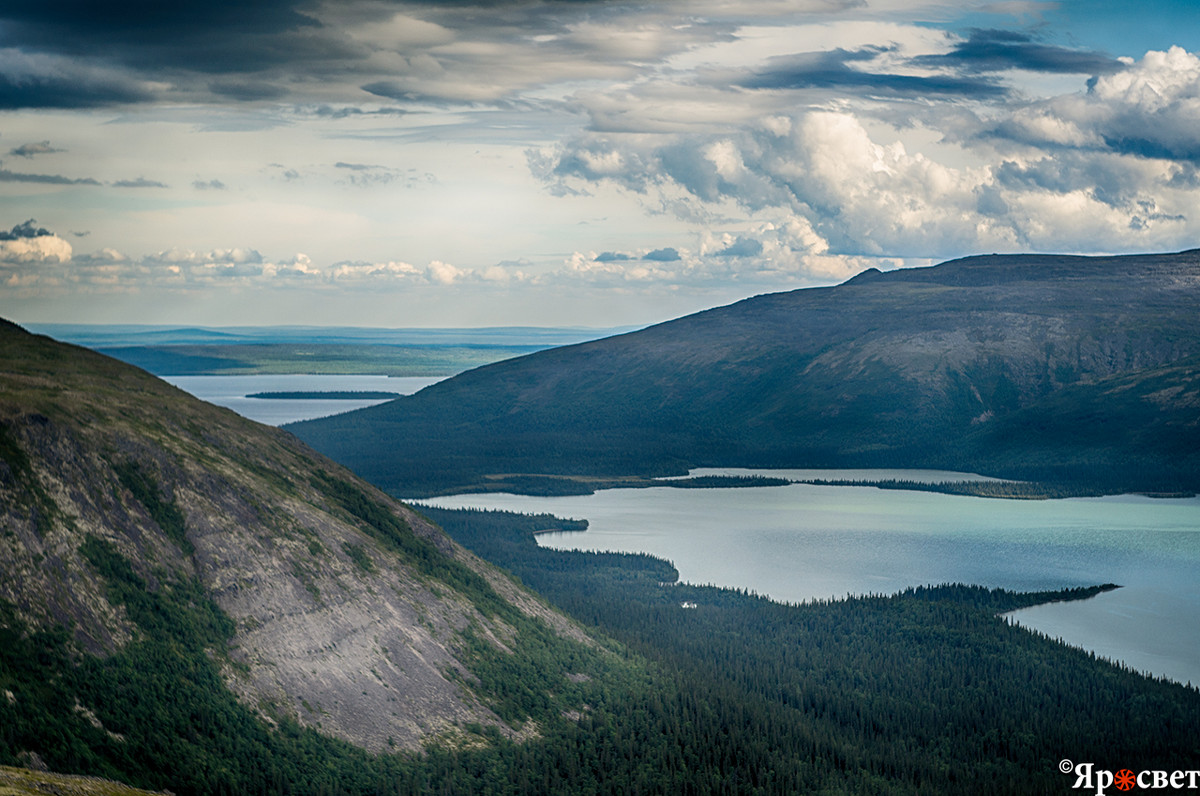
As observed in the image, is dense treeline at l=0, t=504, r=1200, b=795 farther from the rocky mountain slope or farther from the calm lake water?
the calm lake water

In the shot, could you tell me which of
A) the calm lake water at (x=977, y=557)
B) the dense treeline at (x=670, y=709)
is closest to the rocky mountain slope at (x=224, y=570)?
the dense treeline at (x=670, y=709)

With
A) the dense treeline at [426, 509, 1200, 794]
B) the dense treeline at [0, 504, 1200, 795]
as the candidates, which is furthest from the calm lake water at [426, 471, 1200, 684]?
the dense treeline at [0, 504, 1200, 795]

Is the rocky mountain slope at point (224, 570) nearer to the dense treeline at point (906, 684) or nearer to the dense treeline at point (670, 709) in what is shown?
the dense treeline at point (670, 709)

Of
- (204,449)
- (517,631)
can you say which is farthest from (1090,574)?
(204,449)

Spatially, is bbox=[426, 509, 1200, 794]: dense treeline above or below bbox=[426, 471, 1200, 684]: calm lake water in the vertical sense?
above

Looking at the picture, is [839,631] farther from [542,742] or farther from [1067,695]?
[542,742]

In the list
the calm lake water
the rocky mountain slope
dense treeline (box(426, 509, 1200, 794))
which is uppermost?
the rocky mountain slope
